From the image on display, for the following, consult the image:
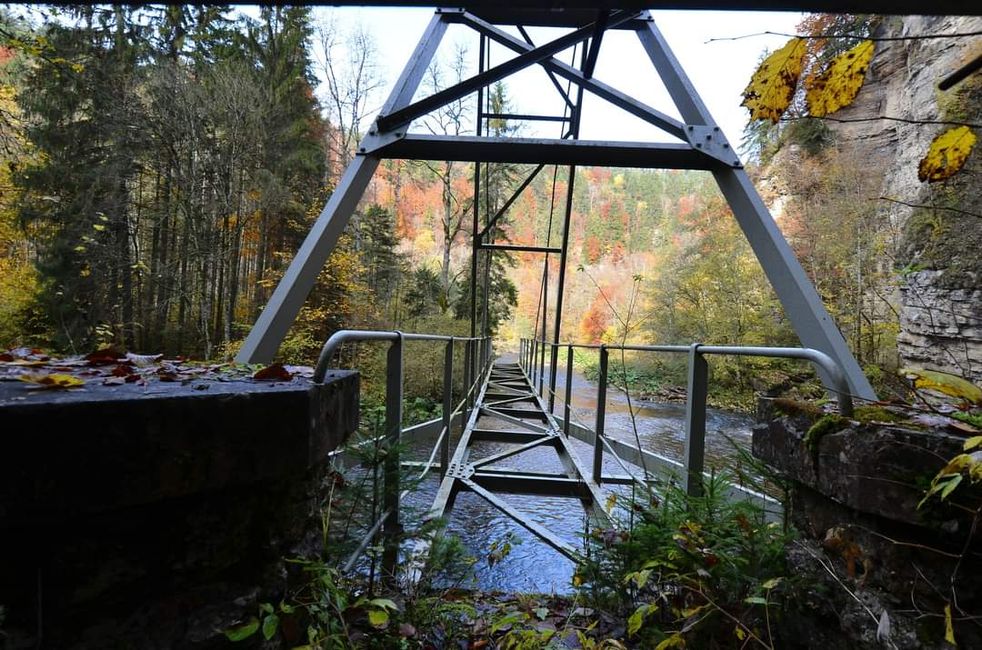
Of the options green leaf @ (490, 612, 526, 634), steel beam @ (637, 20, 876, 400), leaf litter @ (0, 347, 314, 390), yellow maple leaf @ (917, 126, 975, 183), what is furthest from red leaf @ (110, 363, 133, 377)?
steel beam @ (637, 20, 876, 400)

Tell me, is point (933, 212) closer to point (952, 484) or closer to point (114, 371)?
point (952, 484)

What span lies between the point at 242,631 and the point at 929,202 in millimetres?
10855

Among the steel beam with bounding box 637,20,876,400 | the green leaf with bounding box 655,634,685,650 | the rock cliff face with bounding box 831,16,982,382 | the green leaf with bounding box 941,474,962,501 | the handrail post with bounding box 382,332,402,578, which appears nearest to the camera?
the green leaf with bounding box 941,474,962,501

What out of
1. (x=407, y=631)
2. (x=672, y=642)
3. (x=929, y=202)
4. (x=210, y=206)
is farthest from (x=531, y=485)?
(x=210, y=206)

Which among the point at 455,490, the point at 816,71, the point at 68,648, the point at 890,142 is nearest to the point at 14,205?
the point at 455,490

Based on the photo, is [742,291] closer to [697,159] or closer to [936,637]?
[697,159]

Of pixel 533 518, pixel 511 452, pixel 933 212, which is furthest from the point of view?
pixel 933 212

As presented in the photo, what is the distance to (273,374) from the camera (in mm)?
1006

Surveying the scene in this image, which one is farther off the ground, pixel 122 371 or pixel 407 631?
pixel 122 371

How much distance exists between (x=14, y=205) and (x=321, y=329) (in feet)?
20.7

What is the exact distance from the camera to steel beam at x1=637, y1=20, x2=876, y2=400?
6.40 feet

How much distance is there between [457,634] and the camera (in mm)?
1304

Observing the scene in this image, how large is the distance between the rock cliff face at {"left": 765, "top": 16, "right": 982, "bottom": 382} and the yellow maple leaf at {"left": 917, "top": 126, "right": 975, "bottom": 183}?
3794mm

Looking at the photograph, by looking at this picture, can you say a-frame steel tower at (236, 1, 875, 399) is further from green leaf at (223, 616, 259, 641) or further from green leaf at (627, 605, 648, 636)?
green leaf at (223, 616, 259, 641)
